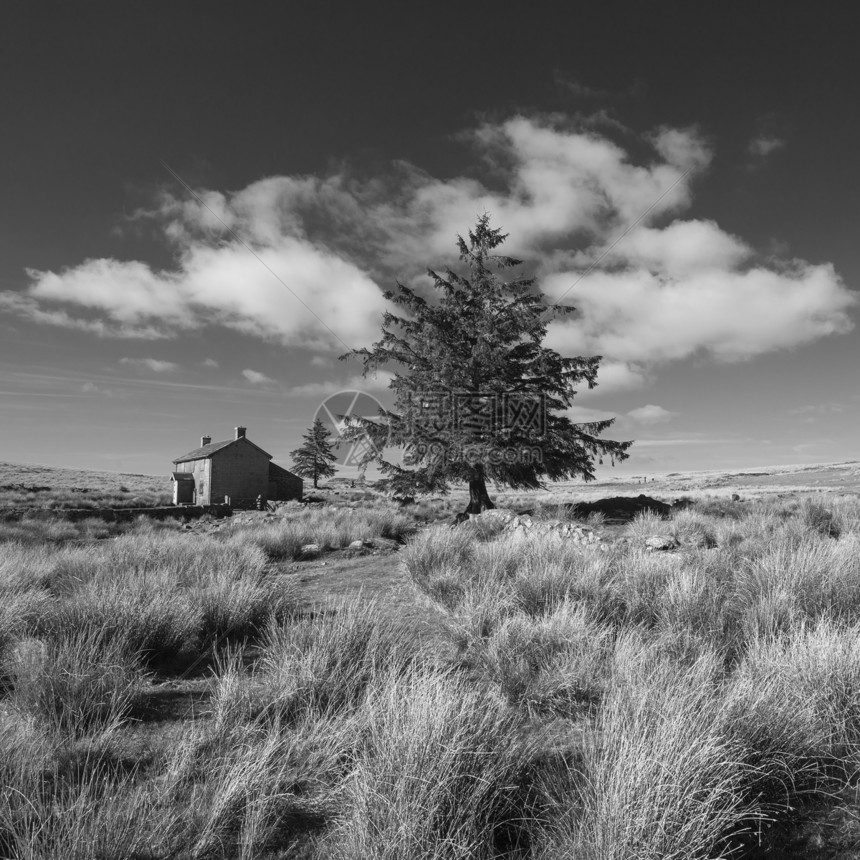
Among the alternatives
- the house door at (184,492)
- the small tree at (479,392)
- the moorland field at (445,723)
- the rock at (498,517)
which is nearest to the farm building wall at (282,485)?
the house door at (184,492)

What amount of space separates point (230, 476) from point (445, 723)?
43.6 meters

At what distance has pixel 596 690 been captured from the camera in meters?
3.67

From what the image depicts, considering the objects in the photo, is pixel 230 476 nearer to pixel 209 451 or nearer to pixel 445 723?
pixel 209 451

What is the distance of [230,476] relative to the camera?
42.5m

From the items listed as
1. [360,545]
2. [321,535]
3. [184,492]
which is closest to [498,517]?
[360,545]

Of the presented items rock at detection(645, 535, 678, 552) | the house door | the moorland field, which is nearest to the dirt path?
the moorland field

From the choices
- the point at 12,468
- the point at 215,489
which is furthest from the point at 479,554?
the point at 12,468

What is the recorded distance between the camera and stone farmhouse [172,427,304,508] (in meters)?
41.5

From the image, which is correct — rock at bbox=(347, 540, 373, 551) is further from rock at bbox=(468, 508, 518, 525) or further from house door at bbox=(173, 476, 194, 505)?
house door at bbox=(173, 476, 194, 505)

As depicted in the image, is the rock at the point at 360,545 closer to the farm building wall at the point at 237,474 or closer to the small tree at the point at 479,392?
the small tree at the point at 479,392

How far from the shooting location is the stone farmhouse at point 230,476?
41531 millimetres

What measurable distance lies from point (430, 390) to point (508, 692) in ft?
47.7

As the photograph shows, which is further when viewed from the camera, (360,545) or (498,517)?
(498,517)

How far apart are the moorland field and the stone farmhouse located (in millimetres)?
37129
